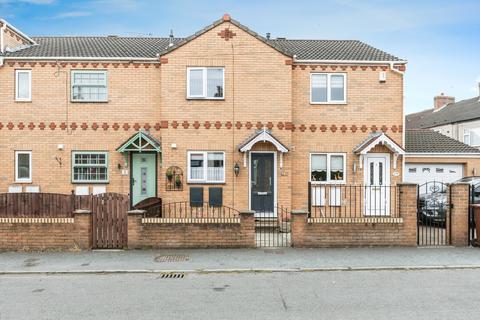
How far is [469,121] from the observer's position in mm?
33969

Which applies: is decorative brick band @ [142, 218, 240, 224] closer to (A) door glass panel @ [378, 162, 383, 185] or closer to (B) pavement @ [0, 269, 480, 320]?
(B) pavement @ [0, 269, 480, 320]

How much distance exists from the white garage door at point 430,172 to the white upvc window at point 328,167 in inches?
233

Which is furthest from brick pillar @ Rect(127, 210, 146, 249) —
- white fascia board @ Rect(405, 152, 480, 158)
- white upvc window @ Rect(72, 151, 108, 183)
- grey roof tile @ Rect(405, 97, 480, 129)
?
grey roof tile @ Rect(405, 97, 480, 129)

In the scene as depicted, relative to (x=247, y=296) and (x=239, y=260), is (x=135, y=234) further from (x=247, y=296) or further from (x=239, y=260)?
(x=247, y=296)

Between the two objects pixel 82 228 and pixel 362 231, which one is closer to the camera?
pixel 82 228

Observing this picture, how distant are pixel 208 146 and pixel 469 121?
27.3 meters

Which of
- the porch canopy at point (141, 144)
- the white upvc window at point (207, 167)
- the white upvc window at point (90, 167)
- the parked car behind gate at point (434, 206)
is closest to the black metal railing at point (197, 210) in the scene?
the white upvc window at point (207, 167)

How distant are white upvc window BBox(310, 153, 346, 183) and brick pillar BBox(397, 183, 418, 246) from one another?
16.0 feet

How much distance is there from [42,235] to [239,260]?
4.92 metres

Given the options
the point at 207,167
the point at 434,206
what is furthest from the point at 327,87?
the point at 434,206

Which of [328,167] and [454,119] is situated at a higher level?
[454,119]

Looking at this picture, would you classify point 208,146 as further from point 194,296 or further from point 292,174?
point 194,296

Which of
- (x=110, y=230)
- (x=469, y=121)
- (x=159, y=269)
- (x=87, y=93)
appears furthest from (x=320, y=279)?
(x=469, y=121)

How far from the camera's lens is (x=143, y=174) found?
1577 centimetres
